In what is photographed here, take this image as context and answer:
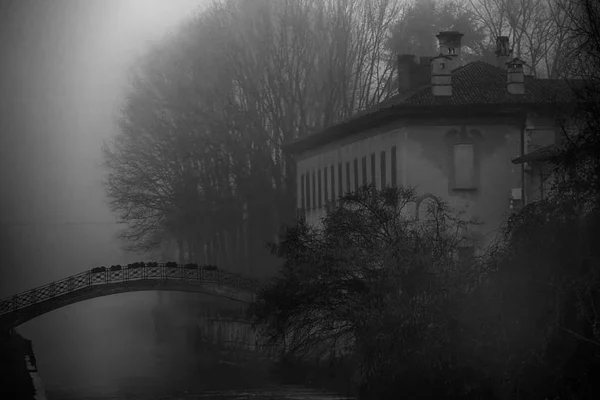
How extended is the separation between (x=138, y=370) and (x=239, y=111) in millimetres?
12912

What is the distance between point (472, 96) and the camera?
45.5 meters

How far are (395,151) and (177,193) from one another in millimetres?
14571

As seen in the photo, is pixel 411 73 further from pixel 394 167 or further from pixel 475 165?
pixel 475 165

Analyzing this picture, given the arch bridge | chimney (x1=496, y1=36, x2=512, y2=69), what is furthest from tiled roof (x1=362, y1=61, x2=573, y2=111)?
the arch bridge

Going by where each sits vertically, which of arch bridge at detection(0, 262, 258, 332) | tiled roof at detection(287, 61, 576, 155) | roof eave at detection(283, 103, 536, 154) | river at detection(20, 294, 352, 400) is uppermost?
tiled roof at detection(287, 61, 576, 155)

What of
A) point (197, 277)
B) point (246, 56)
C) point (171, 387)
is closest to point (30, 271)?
point (197, 277)

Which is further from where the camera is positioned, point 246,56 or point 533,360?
point 246,56

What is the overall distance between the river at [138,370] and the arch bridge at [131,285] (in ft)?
7.17

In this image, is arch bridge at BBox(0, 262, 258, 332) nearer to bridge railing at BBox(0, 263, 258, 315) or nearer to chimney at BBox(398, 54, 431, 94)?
bridge railing at BBox(0, 263, 258, 315)

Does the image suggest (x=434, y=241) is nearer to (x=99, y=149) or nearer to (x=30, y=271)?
(x=30, y=271)

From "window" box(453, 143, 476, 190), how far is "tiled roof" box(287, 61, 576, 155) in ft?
5.20

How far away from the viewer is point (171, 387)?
42.2 metres

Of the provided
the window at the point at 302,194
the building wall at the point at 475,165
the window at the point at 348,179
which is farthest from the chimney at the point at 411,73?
the window at the point at 302,194

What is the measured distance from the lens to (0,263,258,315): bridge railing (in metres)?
52.8
